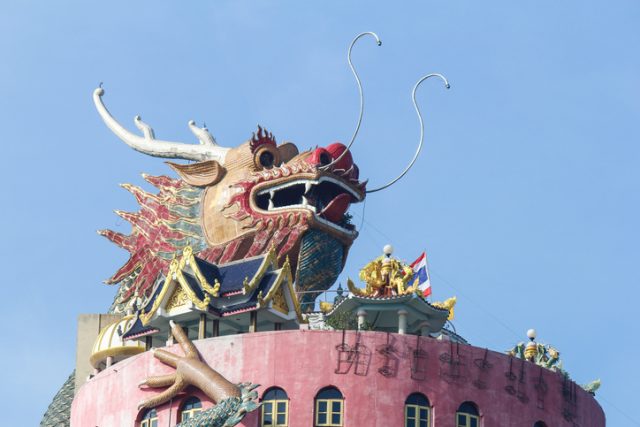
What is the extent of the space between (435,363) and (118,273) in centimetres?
2048

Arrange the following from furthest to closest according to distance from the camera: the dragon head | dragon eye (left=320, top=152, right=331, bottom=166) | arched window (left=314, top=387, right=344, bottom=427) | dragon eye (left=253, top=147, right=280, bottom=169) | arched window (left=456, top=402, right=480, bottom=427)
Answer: dragon eye (left=253, top=147, right=280, bottom=169) < dragon eye (left=320, top=152, right=331, bottom=166) < the dragon head < arched window (left=456, top=402, right=480, bottom=427) < arched window (left=314, top=387, right=344, bottom=427)

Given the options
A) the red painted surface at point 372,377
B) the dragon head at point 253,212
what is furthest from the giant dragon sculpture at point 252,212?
the red painted surface at point 372,377

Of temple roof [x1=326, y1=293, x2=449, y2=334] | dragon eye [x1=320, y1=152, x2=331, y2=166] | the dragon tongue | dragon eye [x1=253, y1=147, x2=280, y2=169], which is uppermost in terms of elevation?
dragon eye [x1=253, y1=147, x2=280, y2=169]

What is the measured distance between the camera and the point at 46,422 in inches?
3506

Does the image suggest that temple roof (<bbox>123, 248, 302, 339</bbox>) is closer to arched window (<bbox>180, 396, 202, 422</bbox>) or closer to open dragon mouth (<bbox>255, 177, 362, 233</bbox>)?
arched window (<bbox>180, 396, 202, 422</bbox>)

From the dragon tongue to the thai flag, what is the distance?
4857mm

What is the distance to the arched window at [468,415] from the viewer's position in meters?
67.1

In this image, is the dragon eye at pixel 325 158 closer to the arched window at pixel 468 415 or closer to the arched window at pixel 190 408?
the arched window at pixel 190 408

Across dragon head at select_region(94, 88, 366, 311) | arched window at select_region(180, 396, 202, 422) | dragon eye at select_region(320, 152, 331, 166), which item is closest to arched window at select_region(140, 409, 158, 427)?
arched window at select_region(180, 396, 202, 422)

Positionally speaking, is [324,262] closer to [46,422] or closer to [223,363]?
[223,363]

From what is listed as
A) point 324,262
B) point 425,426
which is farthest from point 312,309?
point 425,426

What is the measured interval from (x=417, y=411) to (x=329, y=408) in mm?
3185

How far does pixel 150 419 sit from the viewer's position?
68.5 metres

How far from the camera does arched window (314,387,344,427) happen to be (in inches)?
2596
